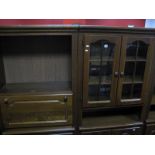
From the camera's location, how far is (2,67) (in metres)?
1.66

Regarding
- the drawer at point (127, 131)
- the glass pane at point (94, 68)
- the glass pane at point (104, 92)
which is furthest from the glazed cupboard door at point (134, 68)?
the drawer at point (127, 131)

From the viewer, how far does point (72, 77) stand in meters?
1.52

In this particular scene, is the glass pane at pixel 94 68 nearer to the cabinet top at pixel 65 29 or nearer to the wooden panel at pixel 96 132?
the cabinet top at pixel 65 29

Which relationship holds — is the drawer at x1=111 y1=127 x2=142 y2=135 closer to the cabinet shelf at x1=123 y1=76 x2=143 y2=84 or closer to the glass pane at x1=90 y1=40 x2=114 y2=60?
the cabinet shelf at x1=123 y1=76 x2=143 y2=84

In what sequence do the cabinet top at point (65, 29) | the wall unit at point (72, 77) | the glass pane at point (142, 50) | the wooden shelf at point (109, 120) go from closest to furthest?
1. the cabinet top at point (65, 29)
2. the wall unit at point (72, 77)
3. the glass pane at point (142, 50)
4. the wooden shelf at point (109, 120)

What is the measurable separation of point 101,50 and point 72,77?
411mm

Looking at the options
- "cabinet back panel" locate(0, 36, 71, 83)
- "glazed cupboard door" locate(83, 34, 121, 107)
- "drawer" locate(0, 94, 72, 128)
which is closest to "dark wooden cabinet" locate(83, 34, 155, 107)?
"glazed cupboard door" locate(83, 34, 121, 107)

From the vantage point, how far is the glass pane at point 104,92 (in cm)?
166

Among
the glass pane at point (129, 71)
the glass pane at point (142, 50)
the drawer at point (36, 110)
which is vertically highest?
the glass pane at point (142, 50)

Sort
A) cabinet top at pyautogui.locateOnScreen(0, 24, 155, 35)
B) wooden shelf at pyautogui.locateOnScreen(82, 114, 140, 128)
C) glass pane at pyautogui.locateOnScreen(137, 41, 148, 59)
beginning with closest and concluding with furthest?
cabinet top at pyautogui.locateOnScreen(0, 24, 155, 35), glass pane at pyautogui.locateOnScreen(137, 41, 148, 59), wooden shelf at pyautogui.locateOnScreen(82, 114, 140, 128)

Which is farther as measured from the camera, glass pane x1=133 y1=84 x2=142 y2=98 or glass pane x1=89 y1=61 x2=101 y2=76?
glass pane x1=133 y1=84 x2=142 y2=98

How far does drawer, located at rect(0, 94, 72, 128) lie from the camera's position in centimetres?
151

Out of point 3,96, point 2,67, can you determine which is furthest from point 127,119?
point 2,67
